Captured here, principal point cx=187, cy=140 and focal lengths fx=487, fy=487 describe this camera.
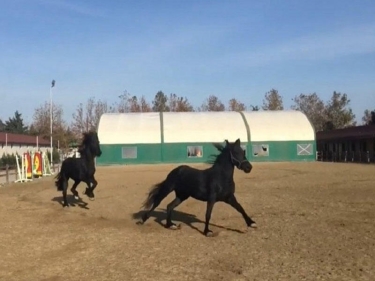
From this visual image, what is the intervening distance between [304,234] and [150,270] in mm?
3445

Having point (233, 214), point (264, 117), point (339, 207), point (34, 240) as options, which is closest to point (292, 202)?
point (339, 207)

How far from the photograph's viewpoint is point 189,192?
1006 cm

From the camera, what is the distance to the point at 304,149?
161 feet

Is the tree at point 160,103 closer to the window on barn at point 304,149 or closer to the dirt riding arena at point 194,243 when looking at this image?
the window on barn at point 304,149

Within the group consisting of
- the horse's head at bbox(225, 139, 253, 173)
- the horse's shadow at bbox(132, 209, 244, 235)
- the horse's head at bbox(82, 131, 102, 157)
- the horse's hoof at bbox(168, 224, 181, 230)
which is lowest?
the horse's shadow at bbox(132, 209, 244, 235)

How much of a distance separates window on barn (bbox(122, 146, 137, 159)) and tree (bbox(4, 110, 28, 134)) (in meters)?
56.1

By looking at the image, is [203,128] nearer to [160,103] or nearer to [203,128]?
[203,128]

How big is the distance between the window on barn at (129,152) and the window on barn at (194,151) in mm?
5318

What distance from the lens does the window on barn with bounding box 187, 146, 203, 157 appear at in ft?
158

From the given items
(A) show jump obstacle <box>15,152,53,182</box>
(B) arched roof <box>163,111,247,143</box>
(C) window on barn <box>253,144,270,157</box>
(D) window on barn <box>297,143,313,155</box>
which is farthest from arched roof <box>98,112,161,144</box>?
(A) show jump obstacle <box>15,152,53,182</box>

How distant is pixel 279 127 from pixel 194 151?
30.1 ft

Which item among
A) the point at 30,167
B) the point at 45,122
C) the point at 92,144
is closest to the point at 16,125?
the point at 45,122

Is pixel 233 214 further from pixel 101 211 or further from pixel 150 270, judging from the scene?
pixel 150 270

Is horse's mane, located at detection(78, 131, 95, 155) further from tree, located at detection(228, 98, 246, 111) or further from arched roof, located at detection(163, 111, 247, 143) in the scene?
tree, located at detection(228, 98, 246, 111)
